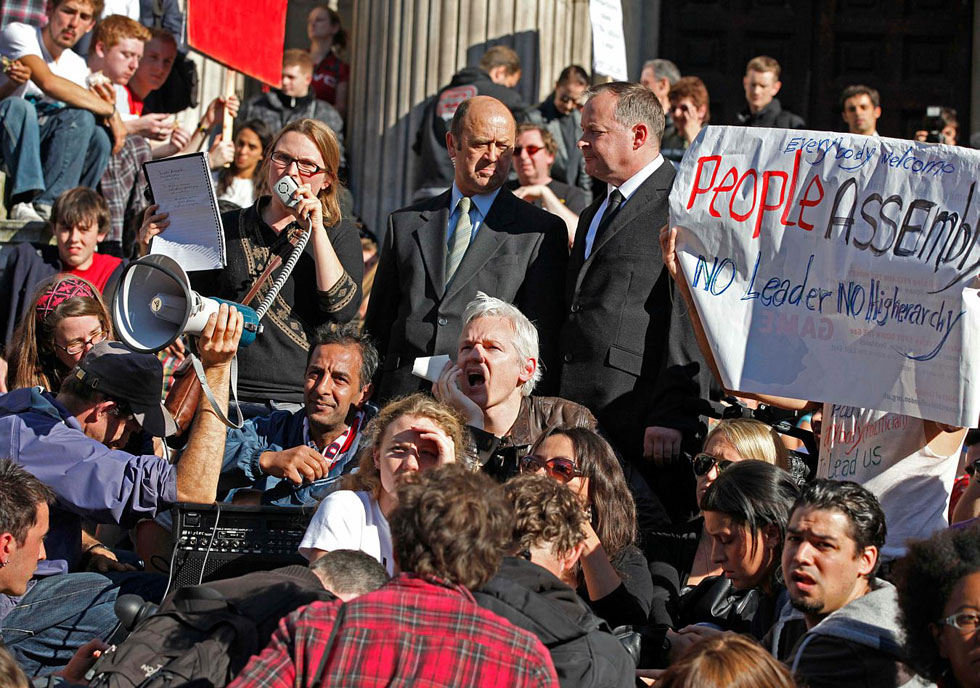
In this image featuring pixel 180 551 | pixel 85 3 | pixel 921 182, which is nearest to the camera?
pixel 180 551

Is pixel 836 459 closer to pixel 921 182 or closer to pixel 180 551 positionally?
pixel 921 182

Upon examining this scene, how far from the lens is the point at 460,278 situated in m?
6.27

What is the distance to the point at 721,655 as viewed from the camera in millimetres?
3465

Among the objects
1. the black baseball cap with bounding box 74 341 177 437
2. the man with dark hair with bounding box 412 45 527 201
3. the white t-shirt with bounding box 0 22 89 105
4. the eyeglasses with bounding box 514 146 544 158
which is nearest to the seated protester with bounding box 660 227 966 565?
the black baseball cap with bounding box 74 341 177 437

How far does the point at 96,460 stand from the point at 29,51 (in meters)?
4.45

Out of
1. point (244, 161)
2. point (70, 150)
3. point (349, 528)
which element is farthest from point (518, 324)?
point (244, 161)

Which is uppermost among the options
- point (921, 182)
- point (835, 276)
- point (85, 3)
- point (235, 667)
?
point (85, 3)

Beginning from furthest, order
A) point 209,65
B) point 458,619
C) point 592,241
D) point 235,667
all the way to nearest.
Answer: point 209,65
point 592,241
point 235,667
point 458,619

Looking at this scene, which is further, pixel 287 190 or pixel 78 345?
pixel 287 190

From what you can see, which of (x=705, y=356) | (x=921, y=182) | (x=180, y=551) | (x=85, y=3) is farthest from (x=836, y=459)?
(x=85, y=3)

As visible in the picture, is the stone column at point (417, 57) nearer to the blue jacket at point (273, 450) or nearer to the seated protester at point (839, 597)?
the blue jacket at point (273, 450)

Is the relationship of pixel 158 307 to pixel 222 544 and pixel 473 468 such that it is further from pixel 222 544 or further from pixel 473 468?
pixel 473 468

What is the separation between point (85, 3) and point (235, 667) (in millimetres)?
6227

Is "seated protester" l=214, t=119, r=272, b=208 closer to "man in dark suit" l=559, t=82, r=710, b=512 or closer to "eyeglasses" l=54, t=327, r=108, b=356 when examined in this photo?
"eyeglasses" l=54, t=327, r=108, b=356
